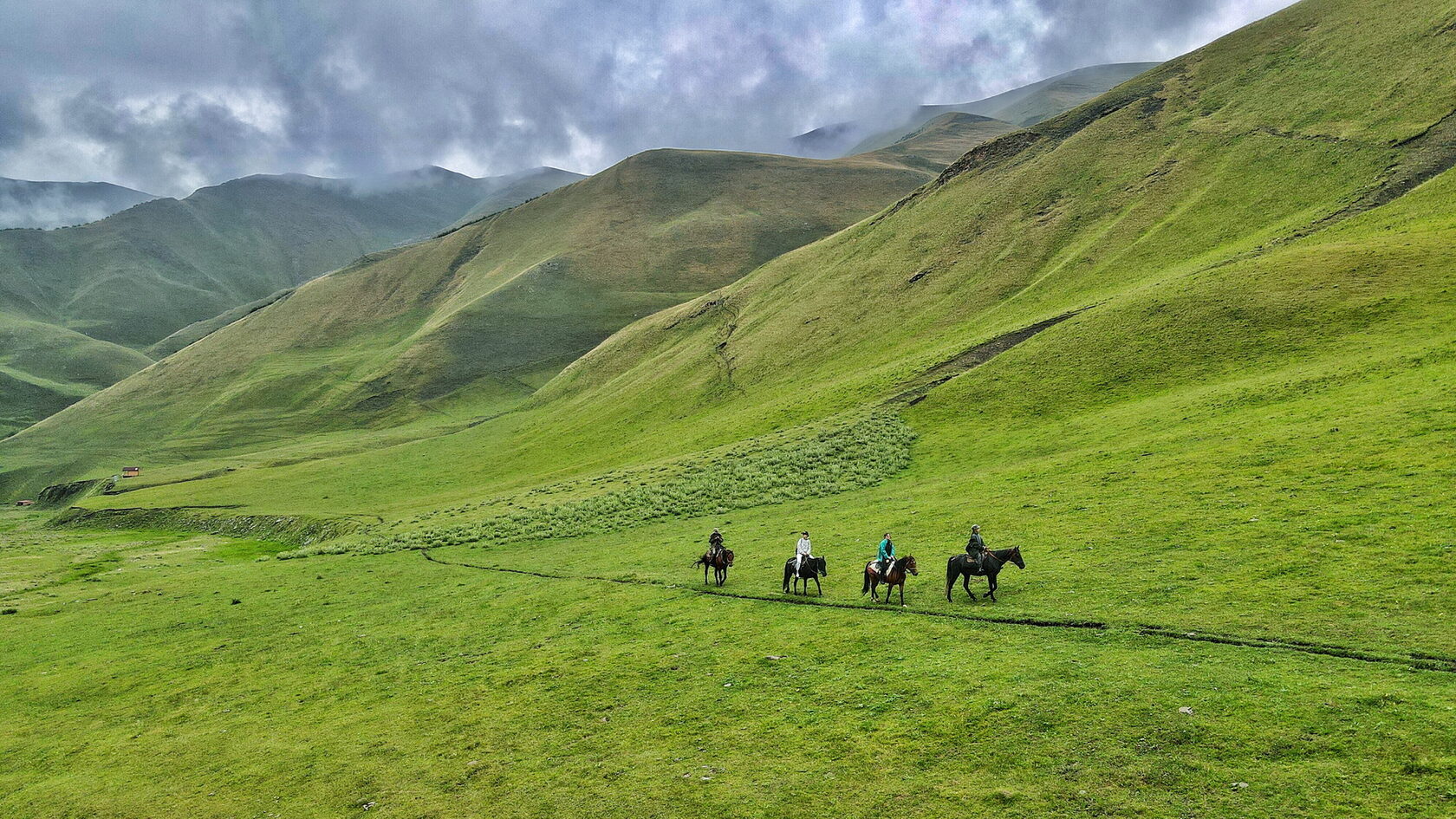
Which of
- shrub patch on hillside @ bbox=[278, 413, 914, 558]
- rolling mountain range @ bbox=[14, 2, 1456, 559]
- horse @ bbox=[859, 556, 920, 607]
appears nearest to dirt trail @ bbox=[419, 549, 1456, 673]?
horse @ bbox=[859, 556, 920, 607]

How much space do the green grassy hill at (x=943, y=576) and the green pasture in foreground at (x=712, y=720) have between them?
0.11 metres

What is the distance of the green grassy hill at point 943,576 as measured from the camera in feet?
44.7

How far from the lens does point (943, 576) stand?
82.2ft

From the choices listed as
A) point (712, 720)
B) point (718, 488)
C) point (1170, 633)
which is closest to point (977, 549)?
point (1170, 633)

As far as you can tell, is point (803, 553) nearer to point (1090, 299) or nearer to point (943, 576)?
point (943, 576)

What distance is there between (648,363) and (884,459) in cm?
7341

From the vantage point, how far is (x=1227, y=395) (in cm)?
3841

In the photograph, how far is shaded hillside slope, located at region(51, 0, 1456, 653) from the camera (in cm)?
2305

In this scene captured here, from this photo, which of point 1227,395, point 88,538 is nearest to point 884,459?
point 1227,395

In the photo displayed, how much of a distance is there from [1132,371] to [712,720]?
42.3 metres

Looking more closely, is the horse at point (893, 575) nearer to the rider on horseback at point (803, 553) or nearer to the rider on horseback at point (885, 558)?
the rider on horseback at point (885, 558)

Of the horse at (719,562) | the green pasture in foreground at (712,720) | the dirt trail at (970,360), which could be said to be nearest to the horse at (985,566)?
the green pasture in foreground at (712,720)

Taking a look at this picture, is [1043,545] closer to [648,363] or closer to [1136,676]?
[1136,676]

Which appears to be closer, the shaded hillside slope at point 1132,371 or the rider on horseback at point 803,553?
the shaded hillside slope at point 1132,371
